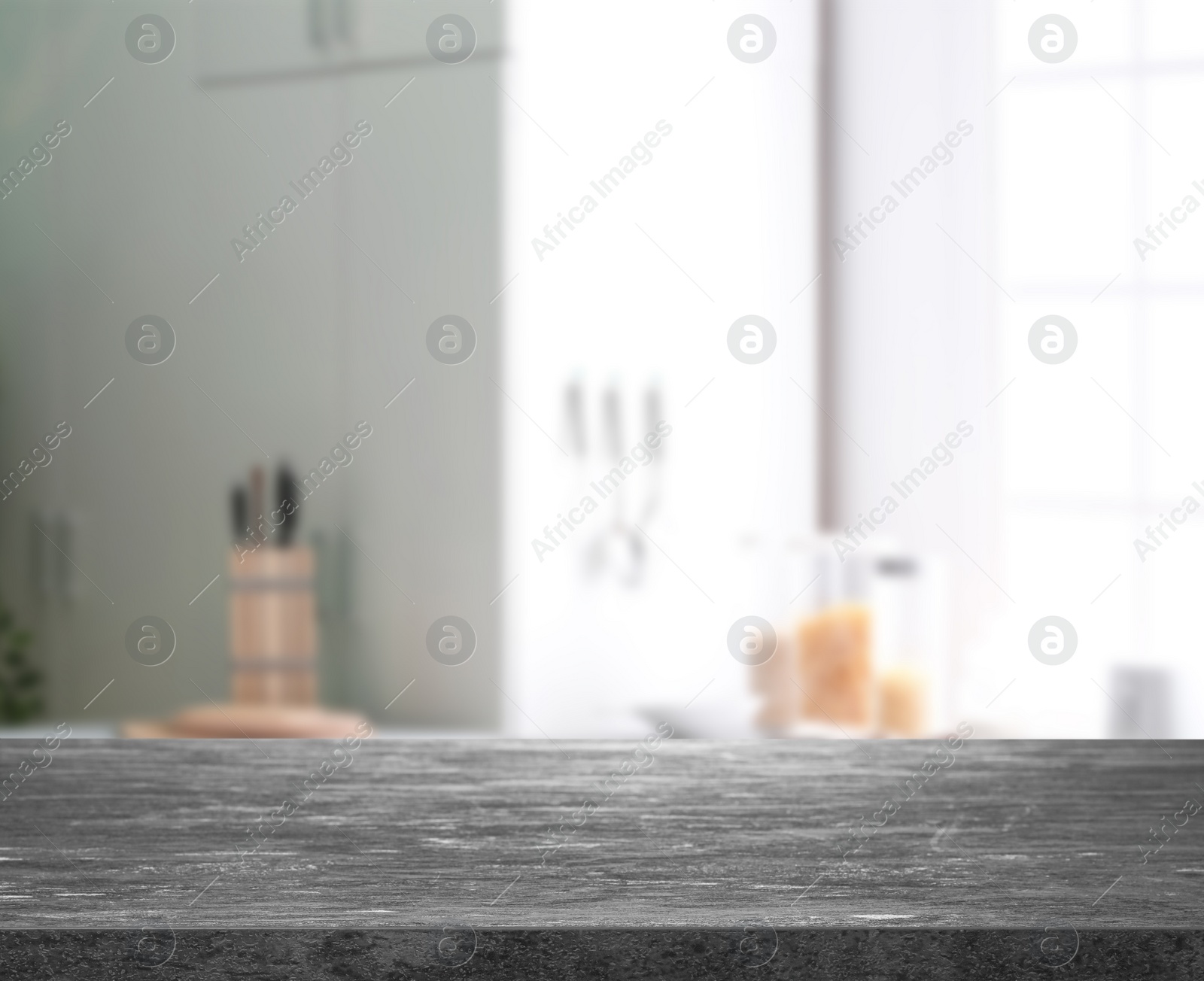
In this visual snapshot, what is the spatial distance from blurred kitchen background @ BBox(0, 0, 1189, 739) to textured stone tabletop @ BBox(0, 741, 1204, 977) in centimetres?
5

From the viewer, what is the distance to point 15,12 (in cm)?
74

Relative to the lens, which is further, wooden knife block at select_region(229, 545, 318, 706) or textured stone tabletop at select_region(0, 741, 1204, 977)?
wooden knife block at select_region(229, 545, 318, 706)

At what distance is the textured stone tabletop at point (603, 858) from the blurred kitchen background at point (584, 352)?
0.18 feet

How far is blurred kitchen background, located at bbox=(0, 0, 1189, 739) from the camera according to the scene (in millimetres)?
735

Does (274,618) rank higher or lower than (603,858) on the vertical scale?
higher

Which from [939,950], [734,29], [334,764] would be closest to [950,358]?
[734,29]

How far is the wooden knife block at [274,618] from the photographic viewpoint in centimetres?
74

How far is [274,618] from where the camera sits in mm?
747

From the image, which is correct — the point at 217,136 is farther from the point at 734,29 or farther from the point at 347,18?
the point at 734,29

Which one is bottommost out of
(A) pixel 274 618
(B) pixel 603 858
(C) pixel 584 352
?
(B) pixel 603 858

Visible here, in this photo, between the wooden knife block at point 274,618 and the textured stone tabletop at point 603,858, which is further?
the wooden knife block at point 274,618

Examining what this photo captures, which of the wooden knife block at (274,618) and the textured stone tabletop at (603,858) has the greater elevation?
the wooden knife block at (274,618)

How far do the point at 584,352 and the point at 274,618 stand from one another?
30cm

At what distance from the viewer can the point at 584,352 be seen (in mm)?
744
